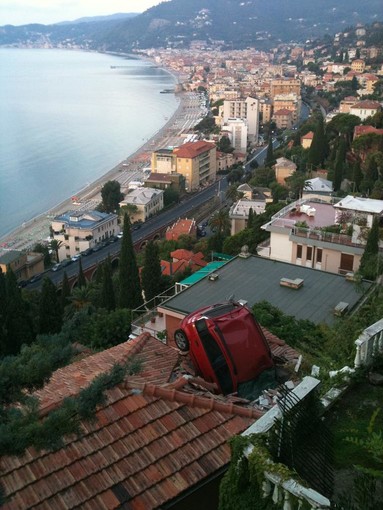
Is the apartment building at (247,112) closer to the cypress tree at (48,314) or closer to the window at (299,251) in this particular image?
the cypress tree at (48,314)

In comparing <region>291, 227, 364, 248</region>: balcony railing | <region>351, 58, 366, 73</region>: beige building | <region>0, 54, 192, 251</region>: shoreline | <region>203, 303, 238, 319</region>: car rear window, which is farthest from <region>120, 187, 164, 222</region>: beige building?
<region>351, 58, 366, 73</region>: beige building

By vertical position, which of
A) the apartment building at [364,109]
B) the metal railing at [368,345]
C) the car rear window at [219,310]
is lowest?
the apartment building at [364,109]

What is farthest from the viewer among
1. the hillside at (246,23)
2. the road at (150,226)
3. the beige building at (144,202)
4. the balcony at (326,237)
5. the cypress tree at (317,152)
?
the hillside at (246,23)

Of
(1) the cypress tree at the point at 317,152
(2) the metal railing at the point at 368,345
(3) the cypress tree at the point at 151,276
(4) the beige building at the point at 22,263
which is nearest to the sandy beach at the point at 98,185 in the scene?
(4) the beige building at the point at 22,263

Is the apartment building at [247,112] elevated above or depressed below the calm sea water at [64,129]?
above

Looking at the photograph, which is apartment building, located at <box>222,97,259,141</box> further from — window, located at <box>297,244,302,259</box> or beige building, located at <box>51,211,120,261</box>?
window, located at <box>297,244,302,259</box>

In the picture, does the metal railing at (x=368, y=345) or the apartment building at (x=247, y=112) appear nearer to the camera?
the metal railing at (x=368, y=345)

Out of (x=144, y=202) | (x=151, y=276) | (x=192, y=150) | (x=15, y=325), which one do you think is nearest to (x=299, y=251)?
(x=151, y=276)
